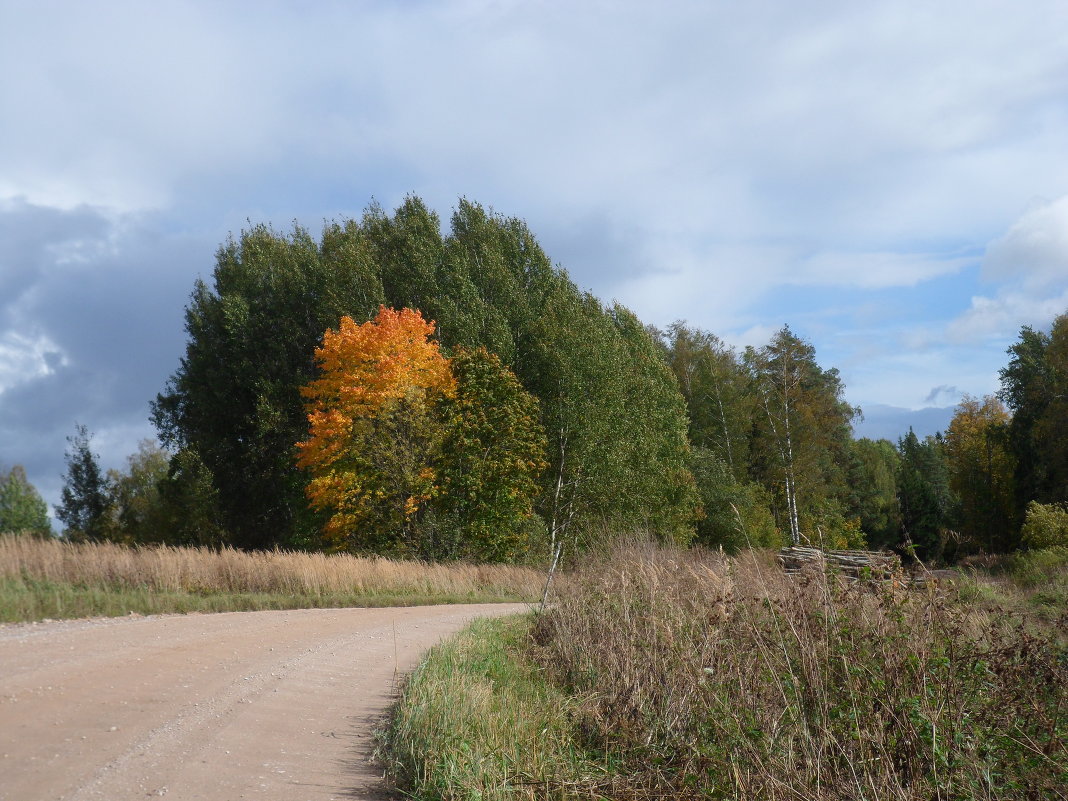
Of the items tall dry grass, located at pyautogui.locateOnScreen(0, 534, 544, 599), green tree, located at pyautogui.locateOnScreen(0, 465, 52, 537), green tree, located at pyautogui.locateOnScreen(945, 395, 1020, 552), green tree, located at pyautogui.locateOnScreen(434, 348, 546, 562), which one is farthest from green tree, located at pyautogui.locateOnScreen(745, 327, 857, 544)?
green tree, located at pyautogui.locateOnScreen(0, 465, 52, 537)

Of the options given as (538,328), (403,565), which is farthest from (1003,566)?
(538,328)

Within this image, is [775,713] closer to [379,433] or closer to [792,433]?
[379,433]

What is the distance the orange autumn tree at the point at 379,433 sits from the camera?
1132 inches

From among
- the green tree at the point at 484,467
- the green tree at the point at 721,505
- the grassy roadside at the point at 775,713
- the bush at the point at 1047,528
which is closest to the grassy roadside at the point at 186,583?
the green tree at the point at 484,467

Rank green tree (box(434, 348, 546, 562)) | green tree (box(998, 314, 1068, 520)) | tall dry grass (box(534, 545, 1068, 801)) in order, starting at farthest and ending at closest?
1. green tree (box(998, 314, 1068, 520))
2. green tree (box(434, 348, 546, 562))
3. tall dry grass (box(534, 545, 1068, 801))

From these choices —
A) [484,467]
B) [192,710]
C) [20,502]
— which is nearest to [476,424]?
Result: [484,467]

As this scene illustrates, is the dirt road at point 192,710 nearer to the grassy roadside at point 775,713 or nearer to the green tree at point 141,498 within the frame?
the grassy roadside at point 775,713

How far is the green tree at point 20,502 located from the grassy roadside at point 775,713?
74478 millimetres

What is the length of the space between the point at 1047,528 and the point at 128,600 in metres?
27.8

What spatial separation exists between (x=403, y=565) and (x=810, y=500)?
32.1 metres

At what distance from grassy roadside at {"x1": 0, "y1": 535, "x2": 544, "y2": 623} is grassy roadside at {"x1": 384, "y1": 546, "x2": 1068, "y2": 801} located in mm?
8965

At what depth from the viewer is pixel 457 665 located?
332 inches

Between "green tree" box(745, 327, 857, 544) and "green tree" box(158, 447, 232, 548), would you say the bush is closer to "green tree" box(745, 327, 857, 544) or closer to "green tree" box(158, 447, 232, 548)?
"green tree" box(745, 327, 857, 544)

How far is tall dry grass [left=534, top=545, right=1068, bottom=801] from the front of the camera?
5.18 m
